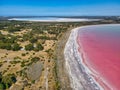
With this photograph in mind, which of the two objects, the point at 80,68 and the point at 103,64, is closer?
the point at 80,68

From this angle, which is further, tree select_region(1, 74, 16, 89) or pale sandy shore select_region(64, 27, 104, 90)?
tree select_region(1, 74, 16, 89)

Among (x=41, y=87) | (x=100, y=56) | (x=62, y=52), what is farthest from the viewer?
(x=62, y=52)

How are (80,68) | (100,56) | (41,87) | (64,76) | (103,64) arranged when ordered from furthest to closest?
(100,56)
(103,64)
(80,68)
(64,76)
(41,87)

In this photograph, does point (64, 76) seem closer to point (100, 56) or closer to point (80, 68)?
point (80, 68)

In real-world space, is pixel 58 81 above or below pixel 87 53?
above

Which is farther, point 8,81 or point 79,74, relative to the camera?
point 79,74

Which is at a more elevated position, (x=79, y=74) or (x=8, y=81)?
(x=8, y=81)

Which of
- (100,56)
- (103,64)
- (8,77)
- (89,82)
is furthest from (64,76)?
(100,56)

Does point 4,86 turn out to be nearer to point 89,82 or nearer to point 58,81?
point 58,81

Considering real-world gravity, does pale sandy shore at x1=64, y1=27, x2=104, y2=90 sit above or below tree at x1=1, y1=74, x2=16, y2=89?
below

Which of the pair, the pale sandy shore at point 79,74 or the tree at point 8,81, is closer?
the pale sandy shore at point 79,74

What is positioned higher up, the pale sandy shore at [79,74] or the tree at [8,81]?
the tree at [8,81]
